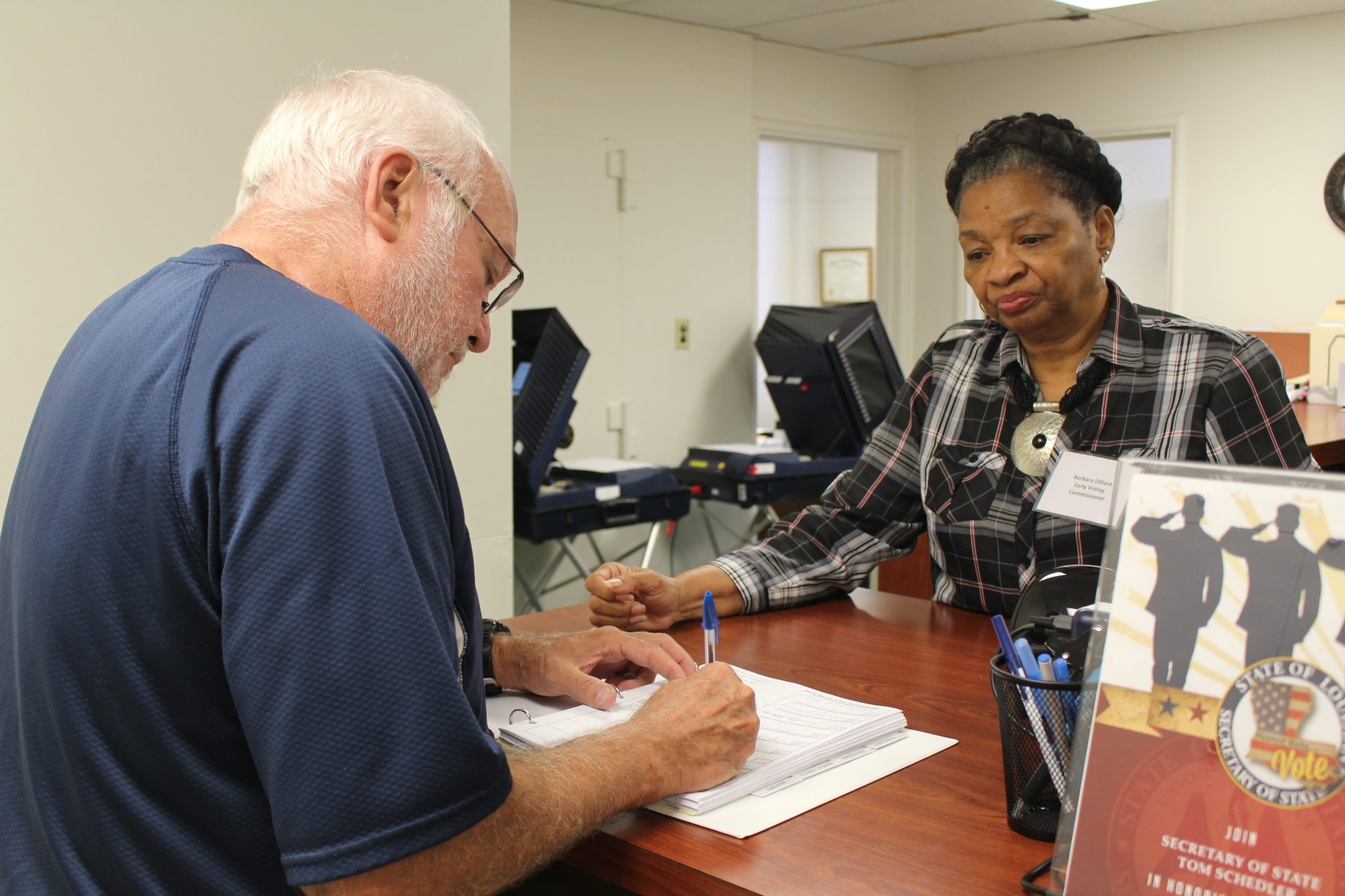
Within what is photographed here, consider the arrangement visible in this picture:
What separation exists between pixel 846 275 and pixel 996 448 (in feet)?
22.9

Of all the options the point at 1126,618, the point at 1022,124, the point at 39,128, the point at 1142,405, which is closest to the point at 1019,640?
the point at 1126,618

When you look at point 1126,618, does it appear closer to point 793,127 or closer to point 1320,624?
point 1320,624

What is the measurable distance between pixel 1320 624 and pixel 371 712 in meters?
0.65

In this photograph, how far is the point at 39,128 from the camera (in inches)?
93.4

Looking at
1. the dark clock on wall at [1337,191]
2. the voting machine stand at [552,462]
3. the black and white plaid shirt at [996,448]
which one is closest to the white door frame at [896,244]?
the dark clock on wall at [1337,191]

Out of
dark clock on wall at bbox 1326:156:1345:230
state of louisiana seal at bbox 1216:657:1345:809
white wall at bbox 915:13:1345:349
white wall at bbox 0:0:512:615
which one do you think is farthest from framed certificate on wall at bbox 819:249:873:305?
state of louisiana seal at bbox 1216:657:1345:809

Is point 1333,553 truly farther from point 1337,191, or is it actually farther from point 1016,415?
point 1337,191

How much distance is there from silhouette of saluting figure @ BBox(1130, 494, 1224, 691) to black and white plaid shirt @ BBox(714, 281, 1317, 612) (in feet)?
3.26

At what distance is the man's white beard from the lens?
3.52ft

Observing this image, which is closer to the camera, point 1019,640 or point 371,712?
point 371,712

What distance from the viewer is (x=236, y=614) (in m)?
0.83

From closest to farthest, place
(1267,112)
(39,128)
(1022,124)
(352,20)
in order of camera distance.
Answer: (1022,124)
(39,128)
(352,20)
(1267,112)

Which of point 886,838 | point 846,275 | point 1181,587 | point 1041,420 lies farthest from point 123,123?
point 846,275

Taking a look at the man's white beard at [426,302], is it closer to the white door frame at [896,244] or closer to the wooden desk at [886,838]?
the wooden desk at [886,838]
